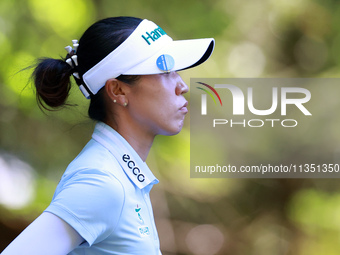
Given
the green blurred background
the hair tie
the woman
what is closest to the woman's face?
the woman

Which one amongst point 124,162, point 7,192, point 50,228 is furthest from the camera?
point 7,192

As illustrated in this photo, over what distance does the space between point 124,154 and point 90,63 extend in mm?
242

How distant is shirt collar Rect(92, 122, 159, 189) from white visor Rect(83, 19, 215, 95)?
4.7 inches

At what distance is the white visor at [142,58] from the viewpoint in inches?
48.2

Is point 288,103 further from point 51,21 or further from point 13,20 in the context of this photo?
point 13,20

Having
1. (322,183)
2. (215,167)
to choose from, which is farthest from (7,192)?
(322,183)

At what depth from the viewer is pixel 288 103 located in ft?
10.6

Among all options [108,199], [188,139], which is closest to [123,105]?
[108,199]

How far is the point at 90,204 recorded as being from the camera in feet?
3.25

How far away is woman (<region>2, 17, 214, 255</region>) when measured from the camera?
106 centimetres

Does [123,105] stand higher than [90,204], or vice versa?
[123,105]

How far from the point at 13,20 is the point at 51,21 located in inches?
9.7

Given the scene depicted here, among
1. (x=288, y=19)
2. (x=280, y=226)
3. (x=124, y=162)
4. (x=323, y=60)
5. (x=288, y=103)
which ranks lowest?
(x=280, y=226)

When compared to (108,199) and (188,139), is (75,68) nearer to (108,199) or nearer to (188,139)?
(108,199)
